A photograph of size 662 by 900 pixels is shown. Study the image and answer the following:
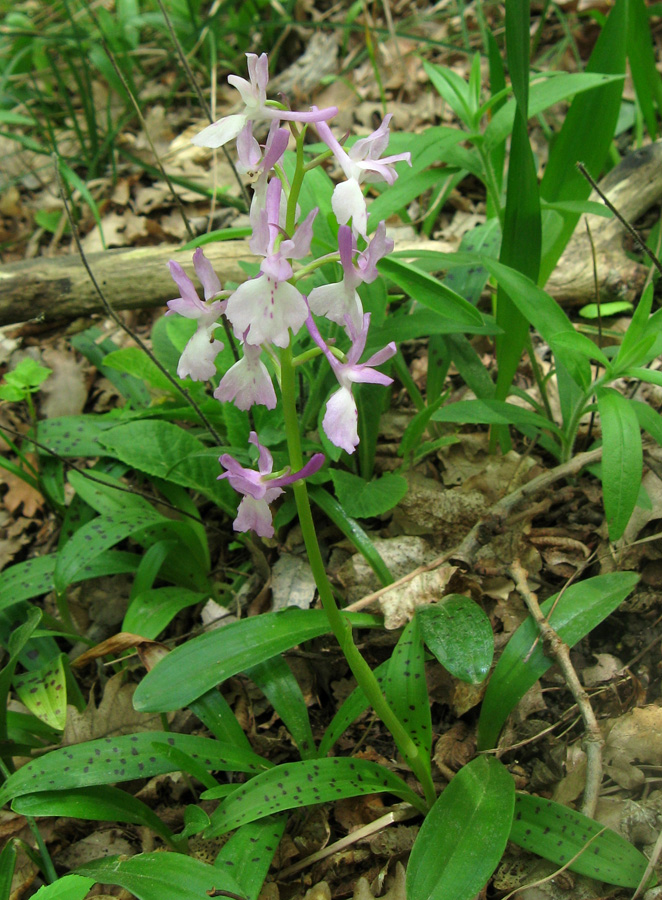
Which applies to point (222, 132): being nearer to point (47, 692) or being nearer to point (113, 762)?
point (113, 762)

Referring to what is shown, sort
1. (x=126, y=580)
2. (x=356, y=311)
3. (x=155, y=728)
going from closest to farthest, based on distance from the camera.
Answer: (x=356, y=311), (x=155, y=728), (x=126, y=580)

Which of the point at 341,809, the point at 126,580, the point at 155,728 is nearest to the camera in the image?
the point at 341,809

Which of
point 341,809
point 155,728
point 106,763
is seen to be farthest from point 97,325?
point 341,809

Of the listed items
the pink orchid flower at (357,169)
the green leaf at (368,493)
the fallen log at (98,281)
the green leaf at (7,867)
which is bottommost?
the green leaf at (7,867)

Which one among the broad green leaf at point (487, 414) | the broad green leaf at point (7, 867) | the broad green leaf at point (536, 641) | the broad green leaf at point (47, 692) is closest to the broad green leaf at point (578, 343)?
the broad green leaf at point (487, 414)

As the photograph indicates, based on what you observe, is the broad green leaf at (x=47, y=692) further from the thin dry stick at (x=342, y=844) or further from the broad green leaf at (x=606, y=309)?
the broad green leaf at (x=606, y=309)

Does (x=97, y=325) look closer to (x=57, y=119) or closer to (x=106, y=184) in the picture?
(x=106, y=184)
